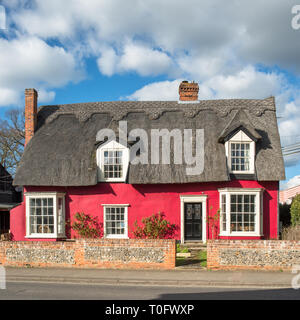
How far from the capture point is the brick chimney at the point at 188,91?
24266 millimetres

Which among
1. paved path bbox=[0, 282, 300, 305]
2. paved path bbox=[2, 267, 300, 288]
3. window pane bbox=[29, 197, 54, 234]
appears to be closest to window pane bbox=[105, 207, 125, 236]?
window pane bbox=[29, 197, 54, 234]

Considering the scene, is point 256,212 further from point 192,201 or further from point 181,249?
point 181,249

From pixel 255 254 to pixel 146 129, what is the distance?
10.5m

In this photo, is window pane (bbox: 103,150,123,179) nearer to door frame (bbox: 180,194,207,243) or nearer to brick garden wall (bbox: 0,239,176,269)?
door frame (bbox: 180,194,207,243)

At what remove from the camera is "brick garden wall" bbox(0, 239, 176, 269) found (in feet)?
46.9

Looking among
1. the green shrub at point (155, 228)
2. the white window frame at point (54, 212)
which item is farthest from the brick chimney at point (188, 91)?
the white window frame at point (54, 212)

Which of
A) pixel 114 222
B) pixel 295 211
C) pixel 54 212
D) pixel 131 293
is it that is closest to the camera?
pixel 131 293

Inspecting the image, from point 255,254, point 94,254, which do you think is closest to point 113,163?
point 94,254

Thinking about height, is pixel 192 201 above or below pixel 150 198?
below

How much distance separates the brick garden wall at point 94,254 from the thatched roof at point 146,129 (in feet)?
16.8

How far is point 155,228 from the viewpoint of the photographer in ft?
63.3

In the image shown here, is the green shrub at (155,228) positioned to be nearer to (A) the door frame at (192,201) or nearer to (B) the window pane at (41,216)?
(A) the door frame at (192,201)
